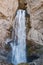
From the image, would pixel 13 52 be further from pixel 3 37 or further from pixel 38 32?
pixel 38 32

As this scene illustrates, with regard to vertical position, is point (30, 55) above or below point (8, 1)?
below

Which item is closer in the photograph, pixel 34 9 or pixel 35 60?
pixel 35 60

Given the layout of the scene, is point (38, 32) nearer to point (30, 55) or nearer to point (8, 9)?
point (30, 55)

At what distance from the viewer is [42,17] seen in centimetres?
535

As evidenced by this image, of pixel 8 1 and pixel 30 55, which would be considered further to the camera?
pixel 8 1

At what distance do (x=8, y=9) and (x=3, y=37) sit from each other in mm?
814

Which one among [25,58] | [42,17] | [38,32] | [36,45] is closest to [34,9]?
[42,17]

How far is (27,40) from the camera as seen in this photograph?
5258 millimetres

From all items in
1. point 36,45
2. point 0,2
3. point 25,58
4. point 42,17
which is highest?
point 0,2

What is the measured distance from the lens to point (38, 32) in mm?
5297

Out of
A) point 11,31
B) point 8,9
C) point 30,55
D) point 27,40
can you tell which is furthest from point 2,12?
point 30,55

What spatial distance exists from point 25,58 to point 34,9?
140 cm

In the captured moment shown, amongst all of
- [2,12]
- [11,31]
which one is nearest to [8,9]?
[2,12]

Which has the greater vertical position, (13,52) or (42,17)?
(42,17)
